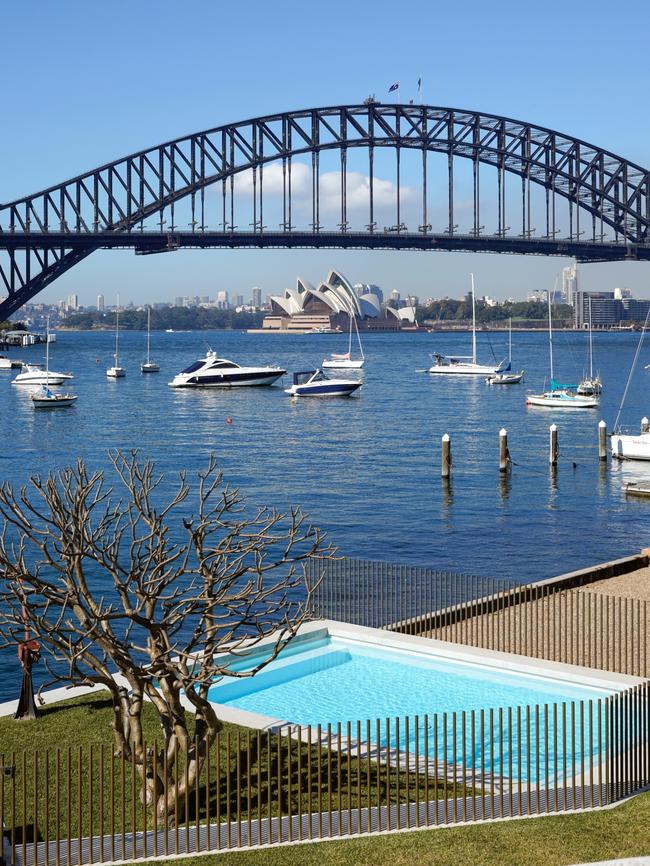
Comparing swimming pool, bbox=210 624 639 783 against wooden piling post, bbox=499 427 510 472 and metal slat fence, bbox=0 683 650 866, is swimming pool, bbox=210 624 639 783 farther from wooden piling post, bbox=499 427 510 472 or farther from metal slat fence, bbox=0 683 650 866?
wooden piling post, bbox=499 427 510 472

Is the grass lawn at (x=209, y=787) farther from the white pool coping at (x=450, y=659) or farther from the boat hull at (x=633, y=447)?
the boat hull at (x=633, y=447)

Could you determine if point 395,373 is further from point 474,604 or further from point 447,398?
point 474,604

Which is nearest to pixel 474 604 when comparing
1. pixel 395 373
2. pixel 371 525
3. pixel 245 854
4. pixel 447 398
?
pixel 245 854

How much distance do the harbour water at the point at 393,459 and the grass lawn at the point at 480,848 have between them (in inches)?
442

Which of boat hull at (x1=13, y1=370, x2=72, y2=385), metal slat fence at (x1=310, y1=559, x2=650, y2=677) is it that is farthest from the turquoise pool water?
boat hull at (x1=13, y1=370, x2=72, y2=385)

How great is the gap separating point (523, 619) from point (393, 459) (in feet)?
111

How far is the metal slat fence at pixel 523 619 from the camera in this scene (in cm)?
1958

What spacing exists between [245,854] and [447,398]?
83679mm

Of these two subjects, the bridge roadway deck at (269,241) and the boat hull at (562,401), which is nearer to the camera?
the boat hull at (562,401)

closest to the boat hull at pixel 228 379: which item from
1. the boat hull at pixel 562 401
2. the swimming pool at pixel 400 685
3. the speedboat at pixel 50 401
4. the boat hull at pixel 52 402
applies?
the speedboat at pixel 50 401

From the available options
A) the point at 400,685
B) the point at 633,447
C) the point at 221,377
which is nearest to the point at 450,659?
the point at 400,685

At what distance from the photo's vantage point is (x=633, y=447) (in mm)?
51688

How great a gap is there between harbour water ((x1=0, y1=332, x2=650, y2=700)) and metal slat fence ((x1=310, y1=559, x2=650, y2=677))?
5.86 meters

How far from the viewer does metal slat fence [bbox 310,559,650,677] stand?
64.2ft
